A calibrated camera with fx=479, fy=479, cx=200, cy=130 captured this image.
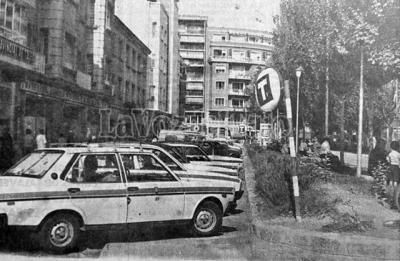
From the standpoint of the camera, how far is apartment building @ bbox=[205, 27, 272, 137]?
16.8 m

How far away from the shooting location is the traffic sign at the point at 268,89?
18.5ft

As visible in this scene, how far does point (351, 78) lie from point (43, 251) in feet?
27.7

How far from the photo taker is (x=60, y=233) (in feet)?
16.6

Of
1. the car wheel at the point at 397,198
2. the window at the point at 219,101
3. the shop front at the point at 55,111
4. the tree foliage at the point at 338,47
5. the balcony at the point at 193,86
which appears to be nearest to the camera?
the car wheel at the point at 397,198

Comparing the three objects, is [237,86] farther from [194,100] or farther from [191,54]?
[191,54]

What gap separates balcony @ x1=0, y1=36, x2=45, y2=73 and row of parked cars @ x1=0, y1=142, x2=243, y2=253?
934 centimetres

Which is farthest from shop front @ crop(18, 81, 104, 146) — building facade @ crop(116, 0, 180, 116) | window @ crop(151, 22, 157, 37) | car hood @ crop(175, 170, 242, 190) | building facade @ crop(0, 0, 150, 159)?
window @ crop(151, 22, 157, 37)

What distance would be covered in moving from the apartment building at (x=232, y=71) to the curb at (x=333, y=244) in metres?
9.58

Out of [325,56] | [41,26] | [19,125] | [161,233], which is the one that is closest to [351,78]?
[325,56]

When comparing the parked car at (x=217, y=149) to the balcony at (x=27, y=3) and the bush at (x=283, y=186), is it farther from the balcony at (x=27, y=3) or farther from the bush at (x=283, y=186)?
the bush at (x=283, y=186)

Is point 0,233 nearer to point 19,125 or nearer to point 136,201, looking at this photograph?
point 136,201

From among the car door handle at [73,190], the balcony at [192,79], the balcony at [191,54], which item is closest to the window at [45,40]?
the car door handle at [73,190]

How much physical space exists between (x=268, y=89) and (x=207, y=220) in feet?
5.97

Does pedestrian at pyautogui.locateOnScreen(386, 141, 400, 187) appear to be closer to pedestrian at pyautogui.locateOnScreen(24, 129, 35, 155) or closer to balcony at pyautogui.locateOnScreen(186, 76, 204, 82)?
pedestrian at pyautogui.locateOnScreen(24, 129, 35, 155)
